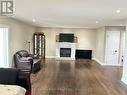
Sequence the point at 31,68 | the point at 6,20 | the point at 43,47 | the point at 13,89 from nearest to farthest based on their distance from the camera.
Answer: the point at 13,89, the point at 6,20, the point at 31,68, the point at 43,47

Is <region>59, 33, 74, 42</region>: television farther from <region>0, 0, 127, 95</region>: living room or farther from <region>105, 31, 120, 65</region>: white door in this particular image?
<region>105, 31, 120, 65</region>: white door

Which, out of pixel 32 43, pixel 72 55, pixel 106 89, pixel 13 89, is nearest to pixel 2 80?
pixel 13 89

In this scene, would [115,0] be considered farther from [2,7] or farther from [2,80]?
[2,80]

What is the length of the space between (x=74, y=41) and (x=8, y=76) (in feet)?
31.3

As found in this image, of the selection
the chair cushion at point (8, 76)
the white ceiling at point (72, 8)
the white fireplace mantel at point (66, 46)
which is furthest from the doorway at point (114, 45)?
the chair cushion at point (8, 76)

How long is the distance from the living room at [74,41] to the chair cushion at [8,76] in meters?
0.52

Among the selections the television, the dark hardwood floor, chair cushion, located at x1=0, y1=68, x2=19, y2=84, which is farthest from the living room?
chair cushion, located at x1=0, y1=68, x2=19, y2=84

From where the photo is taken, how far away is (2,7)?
383 cm

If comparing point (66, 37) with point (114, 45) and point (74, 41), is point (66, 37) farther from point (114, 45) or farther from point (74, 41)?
point (114, 45)

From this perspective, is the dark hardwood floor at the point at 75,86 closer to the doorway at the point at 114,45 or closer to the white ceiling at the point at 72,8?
the white ceiling at the point at 72,8

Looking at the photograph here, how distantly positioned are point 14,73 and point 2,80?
0.30 m

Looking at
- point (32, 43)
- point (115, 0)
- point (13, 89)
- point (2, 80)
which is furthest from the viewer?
point (32, 43)

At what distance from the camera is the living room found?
15.0ft

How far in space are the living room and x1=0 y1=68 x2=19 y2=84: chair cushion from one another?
0.52 m
